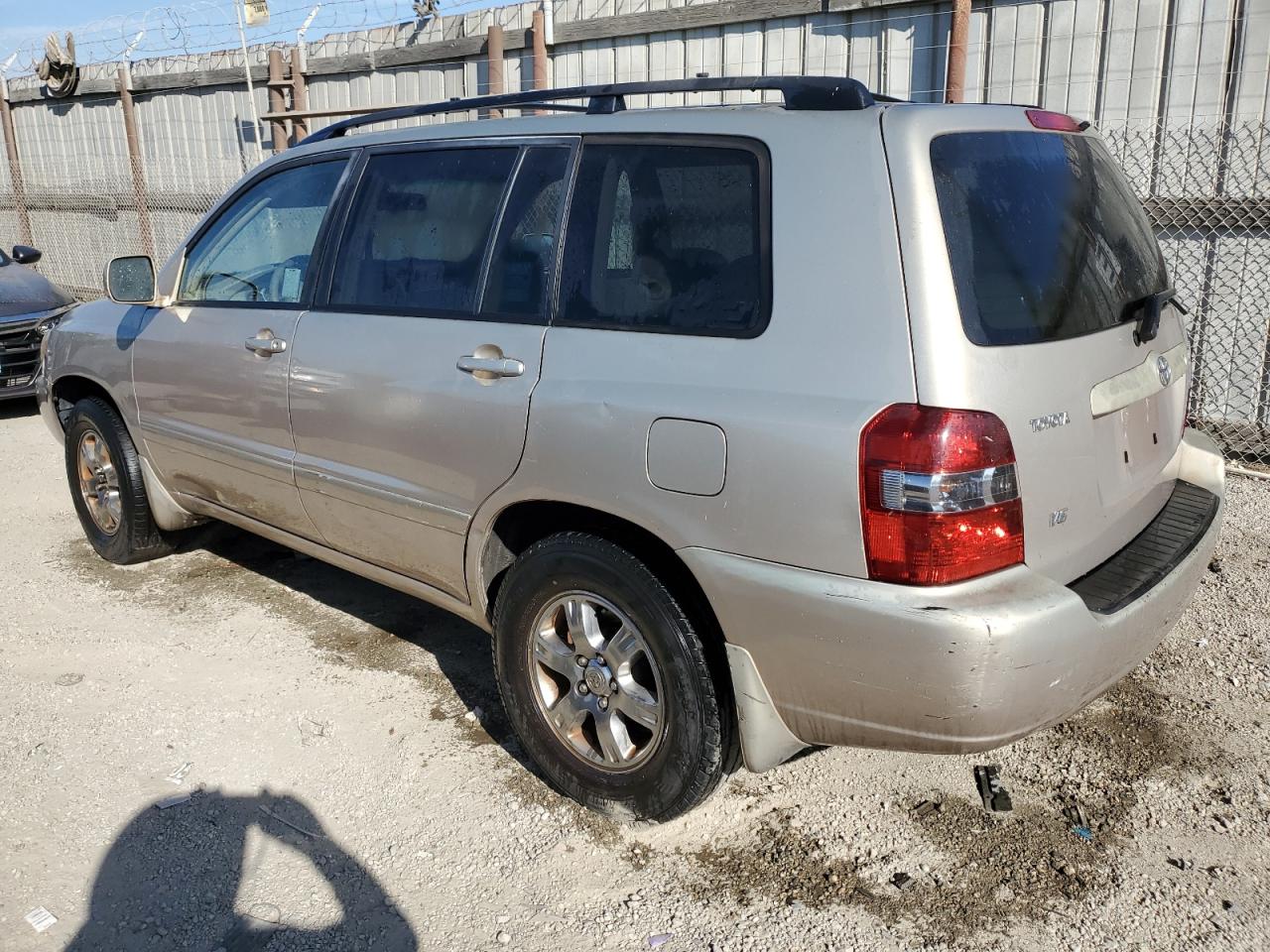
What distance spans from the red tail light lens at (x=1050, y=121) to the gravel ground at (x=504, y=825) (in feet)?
6.28

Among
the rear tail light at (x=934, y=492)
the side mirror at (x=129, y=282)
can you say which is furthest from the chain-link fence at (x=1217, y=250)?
the side mirror at (x=129, y=282)

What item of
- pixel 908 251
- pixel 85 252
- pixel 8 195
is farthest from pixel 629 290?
pixel 8 195

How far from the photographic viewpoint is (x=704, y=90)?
9.02 ft

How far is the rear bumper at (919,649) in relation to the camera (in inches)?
91.4

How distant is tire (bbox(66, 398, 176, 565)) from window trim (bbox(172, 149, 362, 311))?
85cm

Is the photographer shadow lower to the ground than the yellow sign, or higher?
lower

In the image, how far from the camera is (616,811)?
3045mm

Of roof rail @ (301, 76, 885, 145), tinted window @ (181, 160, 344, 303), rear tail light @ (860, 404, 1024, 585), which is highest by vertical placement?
roof rail @ (301, 76, 885, 145)

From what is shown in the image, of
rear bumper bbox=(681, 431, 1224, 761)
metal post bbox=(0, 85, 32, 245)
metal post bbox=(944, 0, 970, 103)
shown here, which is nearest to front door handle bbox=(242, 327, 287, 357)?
rear bumper bbox=(681, 431, 1224, 761)

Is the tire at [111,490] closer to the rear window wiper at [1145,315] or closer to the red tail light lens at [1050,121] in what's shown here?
the red tail light lens at [1050,121]

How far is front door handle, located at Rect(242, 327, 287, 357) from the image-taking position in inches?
150

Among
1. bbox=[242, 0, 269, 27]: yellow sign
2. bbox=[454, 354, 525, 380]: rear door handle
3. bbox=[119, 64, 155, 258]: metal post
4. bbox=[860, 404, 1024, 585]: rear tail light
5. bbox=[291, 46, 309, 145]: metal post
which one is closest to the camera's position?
bbox=[860, 404, 1024, 585]: rear tail light

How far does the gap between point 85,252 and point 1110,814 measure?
1458 cm

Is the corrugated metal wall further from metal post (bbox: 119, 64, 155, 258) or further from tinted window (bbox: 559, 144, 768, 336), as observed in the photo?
metal post (bbox: 119, 64, 155, 258)
